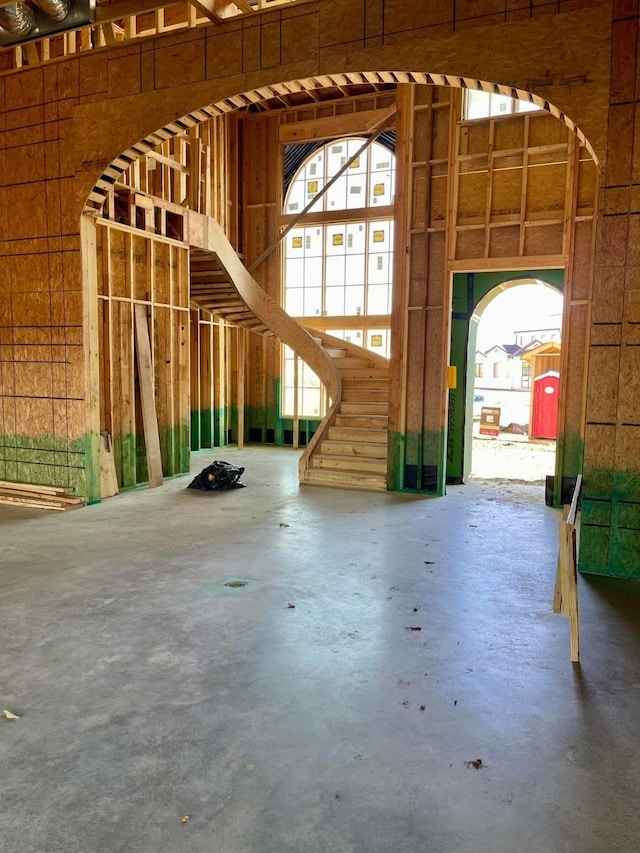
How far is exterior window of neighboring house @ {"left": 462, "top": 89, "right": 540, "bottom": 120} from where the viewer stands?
27.2ft

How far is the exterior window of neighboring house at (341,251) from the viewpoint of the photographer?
12477mm

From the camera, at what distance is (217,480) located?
8617mm

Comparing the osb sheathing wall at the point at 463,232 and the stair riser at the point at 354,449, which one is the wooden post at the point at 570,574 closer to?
the osb sheathing wall at the point at 463,232

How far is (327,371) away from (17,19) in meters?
5.96

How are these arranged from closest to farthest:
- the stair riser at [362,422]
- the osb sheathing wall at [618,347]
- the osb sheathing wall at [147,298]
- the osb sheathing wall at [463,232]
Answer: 1. the osb sheathing wall at [618,347]
2. the osb sheathing wall at [463,232]
3. the osb sheathing wall at [147,298]
4. the stair riser at [362,422]

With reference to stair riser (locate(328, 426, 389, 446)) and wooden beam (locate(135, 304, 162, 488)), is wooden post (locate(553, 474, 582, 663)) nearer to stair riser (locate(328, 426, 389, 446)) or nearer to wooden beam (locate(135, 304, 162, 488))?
stair riser (locate(328, 426, 389, 446))

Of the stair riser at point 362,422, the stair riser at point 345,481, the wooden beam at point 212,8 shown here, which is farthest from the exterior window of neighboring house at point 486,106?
the stair riser at point 345,481

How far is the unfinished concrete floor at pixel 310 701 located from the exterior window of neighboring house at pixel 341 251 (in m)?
7.55

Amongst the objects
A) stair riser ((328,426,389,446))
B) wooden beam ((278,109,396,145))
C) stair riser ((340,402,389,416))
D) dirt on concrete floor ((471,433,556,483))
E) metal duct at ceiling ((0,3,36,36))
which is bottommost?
dirt on concrete floor ((471,433,556,483))

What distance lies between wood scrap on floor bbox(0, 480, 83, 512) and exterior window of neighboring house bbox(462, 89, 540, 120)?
7.22 meters

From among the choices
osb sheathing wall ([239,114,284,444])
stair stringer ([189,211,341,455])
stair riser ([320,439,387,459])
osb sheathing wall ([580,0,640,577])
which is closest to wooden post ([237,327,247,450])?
osb sheathing wall ([239,114,284,444])

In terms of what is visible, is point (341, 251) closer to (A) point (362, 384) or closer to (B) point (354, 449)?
(A) point (362, 384)

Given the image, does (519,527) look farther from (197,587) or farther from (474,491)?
(197,587)

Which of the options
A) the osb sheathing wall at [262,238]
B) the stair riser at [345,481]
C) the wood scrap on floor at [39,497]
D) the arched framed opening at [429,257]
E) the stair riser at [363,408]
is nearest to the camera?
the wood scrap on floor at [39,497]
